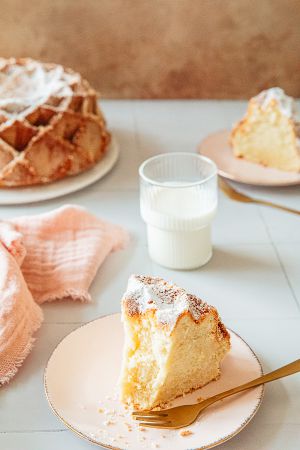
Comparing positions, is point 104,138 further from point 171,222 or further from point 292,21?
point 292,21

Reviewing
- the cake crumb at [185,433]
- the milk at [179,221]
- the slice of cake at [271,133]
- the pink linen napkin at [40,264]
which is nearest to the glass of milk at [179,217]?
the milk at [179,221]

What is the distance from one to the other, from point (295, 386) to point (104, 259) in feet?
1.52

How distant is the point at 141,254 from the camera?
143 cm

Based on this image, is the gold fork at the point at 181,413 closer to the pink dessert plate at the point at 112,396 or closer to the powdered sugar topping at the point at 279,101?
the pink dessert plate at the point at 112,396

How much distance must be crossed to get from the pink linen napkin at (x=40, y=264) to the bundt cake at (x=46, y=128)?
0.21 metres

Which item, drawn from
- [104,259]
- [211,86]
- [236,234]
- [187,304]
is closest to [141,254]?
[104,259]

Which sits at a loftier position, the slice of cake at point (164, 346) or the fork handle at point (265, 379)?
the slice of cake at point (164, 346)

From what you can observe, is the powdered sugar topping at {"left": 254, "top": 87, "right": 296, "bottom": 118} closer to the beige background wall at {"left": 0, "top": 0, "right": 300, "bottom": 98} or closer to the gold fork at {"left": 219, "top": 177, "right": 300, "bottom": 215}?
the gold fork at {"left": 219, "top": 177, "right": 300, "bottom": 215}

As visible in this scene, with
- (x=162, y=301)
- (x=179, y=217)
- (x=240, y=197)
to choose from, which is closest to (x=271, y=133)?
(x=240, y=197)

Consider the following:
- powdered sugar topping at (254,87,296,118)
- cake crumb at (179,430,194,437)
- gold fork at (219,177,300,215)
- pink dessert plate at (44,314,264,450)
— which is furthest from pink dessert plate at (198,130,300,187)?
cake crumb at (179,430,194,437)

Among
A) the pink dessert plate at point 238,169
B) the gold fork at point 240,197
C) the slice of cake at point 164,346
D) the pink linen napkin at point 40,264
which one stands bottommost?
the gold fork at point 240,197

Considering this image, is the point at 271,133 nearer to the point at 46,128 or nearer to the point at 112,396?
the point at 46,128

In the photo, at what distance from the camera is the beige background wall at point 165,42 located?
206 centimetres

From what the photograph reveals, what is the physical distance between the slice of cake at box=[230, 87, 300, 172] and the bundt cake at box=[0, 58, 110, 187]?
12.9 inches
